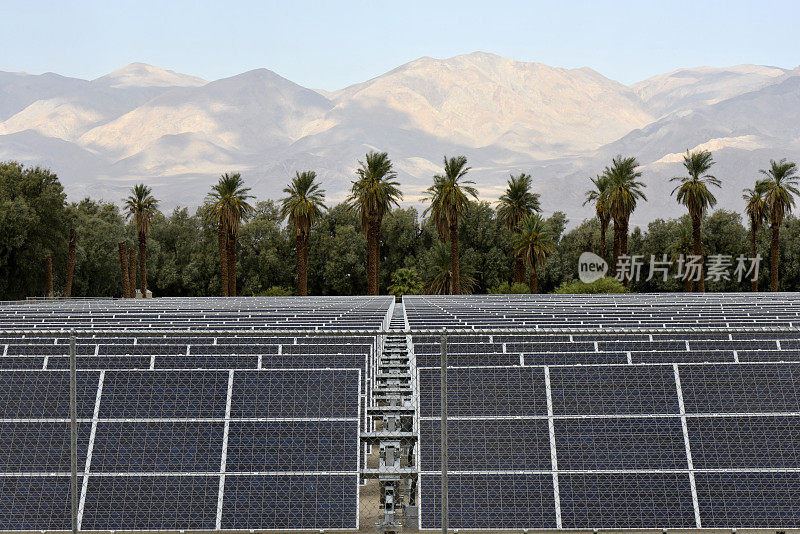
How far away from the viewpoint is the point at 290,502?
8.14 m

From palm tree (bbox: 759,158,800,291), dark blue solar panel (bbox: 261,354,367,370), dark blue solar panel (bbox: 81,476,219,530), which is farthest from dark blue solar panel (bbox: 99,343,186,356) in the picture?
palm tree (bbox: 759,158,800,291)

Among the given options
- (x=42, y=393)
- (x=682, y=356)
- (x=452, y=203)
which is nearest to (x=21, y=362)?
(x=42, y=393)

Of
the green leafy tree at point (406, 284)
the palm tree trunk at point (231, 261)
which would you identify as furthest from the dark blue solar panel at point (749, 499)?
the green leafy tree at point (406, 284)

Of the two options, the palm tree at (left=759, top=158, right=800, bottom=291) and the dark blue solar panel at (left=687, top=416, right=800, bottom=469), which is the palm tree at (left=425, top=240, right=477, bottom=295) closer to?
the palm tree at (left=759, top=158, right=800, bottom=291)

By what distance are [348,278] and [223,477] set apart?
8530 centimetres

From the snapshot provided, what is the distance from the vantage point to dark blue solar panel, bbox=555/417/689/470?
8.39 metres

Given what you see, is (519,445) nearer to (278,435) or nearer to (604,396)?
(604,396)

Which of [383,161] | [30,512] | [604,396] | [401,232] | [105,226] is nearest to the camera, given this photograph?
[30,512]

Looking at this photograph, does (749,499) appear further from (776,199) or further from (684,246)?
(684,246)

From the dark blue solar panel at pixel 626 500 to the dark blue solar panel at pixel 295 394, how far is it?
8.74ft

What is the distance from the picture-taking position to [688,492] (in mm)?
8250

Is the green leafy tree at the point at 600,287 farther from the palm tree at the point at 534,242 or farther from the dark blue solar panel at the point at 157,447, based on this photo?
the dark blue solar panel at the point at 157,447

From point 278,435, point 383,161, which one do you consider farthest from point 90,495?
point 383,161

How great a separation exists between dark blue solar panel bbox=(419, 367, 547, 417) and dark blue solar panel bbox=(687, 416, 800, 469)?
1.84 metres
